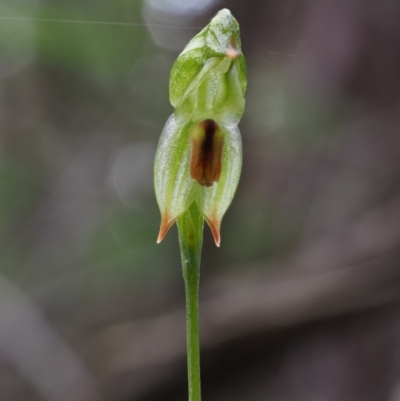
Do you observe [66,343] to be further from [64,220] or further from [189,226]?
[189,226]

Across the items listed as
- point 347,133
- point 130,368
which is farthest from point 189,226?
point 347,133

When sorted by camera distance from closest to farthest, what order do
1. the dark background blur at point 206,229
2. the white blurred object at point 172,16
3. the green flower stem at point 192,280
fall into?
the green flower stem at point 192,280 → the dark background blur at point 206,229 → the white blurred object at point 172,16

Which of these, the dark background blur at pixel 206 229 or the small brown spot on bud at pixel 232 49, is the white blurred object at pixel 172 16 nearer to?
the dark background blur at pixel 206 229

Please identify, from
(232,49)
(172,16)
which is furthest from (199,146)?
(172,16)

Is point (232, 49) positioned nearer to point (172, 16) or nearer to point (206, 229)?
point (206, 229)

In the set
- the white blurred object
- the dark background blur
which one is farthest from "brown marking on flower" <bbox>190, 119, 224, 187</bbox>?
the white blurred object

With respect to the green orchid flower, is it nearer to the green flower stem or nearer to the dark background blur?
the green flower stem

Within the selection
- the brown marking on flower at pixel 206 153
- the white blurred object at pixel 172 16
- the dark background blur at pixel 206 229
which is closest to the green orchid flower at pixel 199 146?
the brown marking on flower at pixel 206 153
